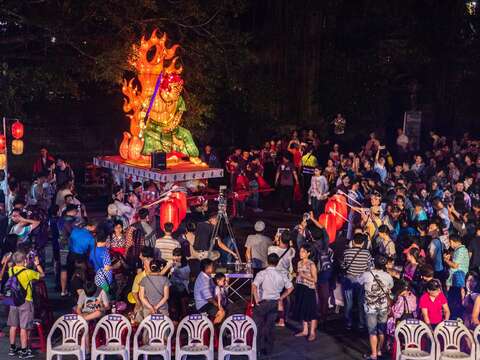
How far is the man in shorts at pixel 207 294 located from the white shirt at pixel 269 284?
613 mm

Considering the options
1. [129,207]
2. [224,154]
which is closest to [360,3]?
[224,154]

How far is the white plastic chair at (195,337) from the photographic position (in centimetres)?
1018

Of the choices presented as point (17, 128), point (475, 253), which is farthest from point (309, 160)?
point (475, 253)

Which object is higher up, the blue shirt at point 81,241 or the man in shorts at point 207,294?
the blue shirt at point 81,241

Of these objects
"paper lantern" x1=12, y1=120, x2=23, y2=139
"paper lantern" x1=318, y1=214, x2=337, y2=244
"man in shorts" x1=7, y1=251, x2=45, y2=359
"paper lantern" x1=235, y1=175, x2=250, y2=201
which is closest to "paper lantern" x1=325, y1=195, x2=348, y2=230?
"paper lantern" x1=318, y1=214, x2=337, y2=244

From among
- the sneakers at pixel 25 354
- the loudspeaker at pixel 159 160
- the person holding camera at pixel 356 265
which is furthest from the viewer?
the loudspeaker at pixel 159 160

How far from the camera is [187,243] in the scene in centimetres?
1329

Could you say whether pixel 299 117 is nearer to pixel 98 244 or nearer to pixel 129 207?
pixel 129 207

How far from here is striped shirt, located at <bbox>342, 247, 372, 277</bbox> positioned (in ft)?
38.7

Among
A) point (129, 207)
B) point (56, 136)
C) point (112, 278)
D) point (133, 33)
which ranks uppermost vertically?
point (133, 33)

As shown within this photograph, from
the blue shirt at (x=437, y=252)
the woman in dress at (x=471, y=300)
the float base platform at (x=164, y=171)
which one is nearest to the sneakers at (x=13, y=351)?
the woman in dress at (x=471, y=300)

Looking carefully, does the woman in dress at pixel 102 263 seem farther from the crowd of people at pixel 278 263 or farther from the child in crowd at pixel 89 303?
the child in crowd at pixel 89 303

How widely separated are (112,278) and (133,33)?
9904mm

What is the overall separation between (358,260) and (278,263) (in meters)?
1.16
